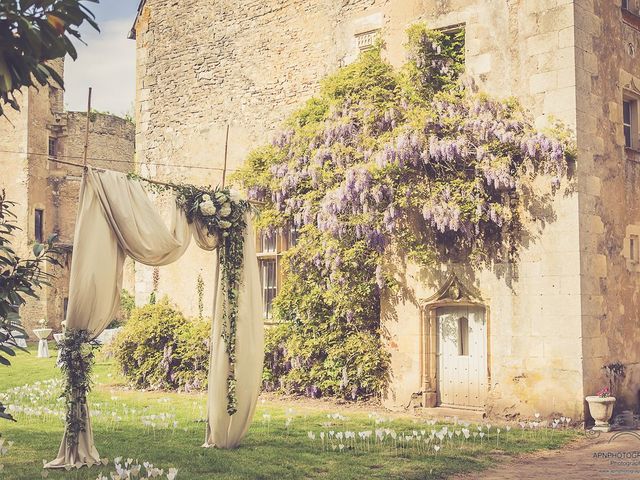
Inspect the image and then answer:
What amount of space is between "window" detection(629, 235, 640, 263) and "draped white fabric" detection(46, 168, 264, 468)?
5.60 meters

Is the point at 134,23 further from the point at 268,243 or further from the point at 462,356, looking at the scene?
the point at 462,356

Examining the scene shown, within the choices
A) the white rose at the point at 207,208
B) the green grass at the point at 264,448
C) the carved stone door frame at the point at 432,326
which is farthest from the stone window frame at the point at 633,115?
the white rose at the point at 207,208

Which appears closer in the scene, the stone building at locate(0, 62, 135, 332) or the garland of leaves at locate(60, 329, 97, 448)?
the garland of leaves at locate(60, 329, 97, 448)

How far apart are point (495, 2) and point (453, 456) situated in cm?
602

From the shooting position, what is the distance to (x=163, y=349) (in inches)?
523

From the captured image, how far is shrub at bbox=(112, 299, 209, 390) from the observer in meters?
12.8

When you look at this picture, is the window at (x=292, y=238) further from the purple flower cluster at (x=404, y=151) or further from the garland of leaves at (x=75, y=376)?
the garland of leaves at (x=75, y=376)

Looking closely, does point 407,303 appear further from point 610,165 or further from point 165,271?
point 165,271

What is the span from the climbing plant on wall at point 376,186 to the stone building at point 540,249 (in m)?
0.29

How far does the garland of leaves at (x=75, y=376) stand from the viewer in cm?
634

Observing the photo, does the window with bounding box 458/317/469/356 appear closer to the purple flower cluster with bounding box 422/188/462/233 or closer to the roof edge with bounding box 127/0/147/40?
the purple flower cluster with bounding box 422/188/462/233

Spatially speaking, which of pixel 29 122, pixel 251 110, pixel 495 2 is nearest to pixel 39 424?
pixel 251 110

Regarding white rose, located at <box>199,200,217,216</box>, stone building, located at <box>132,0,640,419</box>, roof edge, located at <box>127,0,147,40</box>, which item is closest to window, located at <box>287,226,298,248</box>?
stone building, located at <box>132,0,640,419</box>

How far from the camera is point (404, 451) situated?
24.3ft
